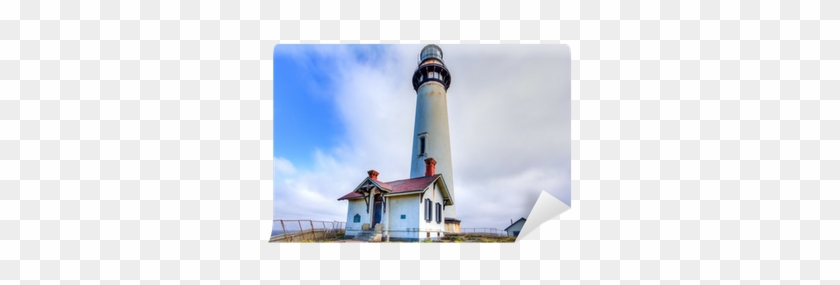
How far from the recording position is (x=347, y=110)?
3.13 m

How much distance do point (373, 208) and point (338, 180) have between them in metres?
0.59

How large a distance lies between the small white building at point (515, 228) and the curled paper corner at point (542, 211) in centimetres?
4

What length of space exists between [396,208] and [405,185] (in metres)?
0.32

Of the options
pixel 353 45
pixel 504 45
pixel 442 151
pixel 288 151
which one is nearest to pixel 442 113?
pixel 442 151

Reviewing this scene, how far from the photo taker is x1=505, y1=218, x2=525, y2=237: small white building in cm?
302

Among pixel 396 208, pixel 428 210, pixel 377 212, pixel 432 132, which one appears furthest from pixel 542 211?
pixel 377 212

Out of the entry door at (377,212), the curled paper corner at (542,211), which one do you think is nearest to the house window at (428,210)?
the entry door at (377,212)

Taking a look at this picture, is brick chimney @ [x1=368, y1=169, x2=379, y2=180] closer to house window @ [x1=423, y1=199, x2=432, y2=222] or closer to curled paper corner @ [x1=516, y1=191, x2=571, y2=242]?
house window @ [x1=423, y1=199, x2=432, y2=222]

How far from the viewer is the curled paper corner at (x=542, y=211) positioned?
3.03 m

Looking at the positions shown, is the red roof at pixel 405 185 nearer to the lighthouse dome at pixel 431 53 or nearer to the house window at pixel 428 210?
the house window at pixel 428 210

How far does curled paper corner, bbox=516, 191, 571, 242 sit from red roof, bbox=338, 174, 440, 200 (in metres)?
1.29

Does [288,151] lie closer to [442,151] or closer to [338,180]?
[338,180]

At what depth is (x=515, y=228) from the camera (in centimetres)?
303

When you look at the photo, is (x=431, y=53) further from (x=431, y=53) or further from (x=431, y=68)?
(x=431, y=68)
